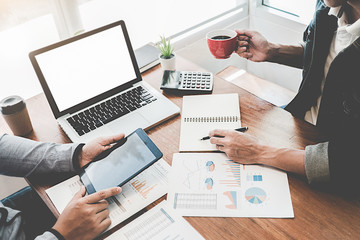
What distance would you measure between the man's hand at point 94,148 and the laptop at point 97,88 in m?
0.10

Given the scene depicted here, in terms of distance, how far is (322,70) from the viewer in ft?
4.09

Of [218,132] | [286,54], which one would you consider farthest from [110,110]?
[286,54]

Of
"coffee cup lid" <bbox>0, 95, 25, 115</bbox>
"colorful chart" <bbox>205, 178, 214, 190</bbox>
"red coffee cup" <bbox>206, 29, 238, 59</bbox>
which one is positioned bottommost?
A: "colorful chart" <bbox>205, 178, 214, 190</bbox>

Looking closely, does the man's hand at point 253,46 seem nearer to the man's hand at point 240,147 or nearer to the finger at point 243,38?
the finger at point 243,38

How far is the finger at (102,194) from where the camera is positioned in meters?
0.89

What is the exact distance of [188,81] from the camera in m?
1.32

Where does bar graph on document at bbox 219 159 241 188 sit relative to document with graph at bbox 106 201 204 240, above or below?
above

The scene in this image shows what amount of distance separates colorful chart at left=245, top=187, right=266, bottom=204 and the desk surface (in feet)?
0.19

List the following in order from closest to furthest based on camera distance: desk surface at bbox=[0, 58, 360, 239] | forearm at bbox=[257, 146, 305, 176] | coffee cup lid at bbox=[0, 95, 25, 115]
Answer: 1. desk surface at bbox=[0, 58, 360, 239]
2. forearm at bbox=[257, 146, 305, 176]
3. coffee cup lid at bbox=[0, 95, 25, 115]

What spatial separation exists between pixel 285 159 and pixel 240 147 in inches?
5.3

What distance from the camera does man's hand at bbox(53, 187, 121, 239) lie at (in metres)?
0.85

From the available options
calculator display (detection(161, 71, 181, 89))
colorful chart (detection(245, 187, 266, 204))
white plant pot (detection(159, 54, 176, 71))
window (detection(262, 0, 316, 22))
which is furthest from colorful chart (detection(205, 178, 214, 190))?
window (detection(262, 0, 316, 22))

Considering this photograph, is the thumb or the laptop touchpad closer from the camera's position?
the thumb

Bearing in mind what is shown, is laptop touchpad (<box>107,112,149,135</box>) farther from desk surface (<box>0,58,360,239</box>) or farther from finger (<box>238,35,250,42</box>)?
finger (<box>238,35,250,42</box>)
